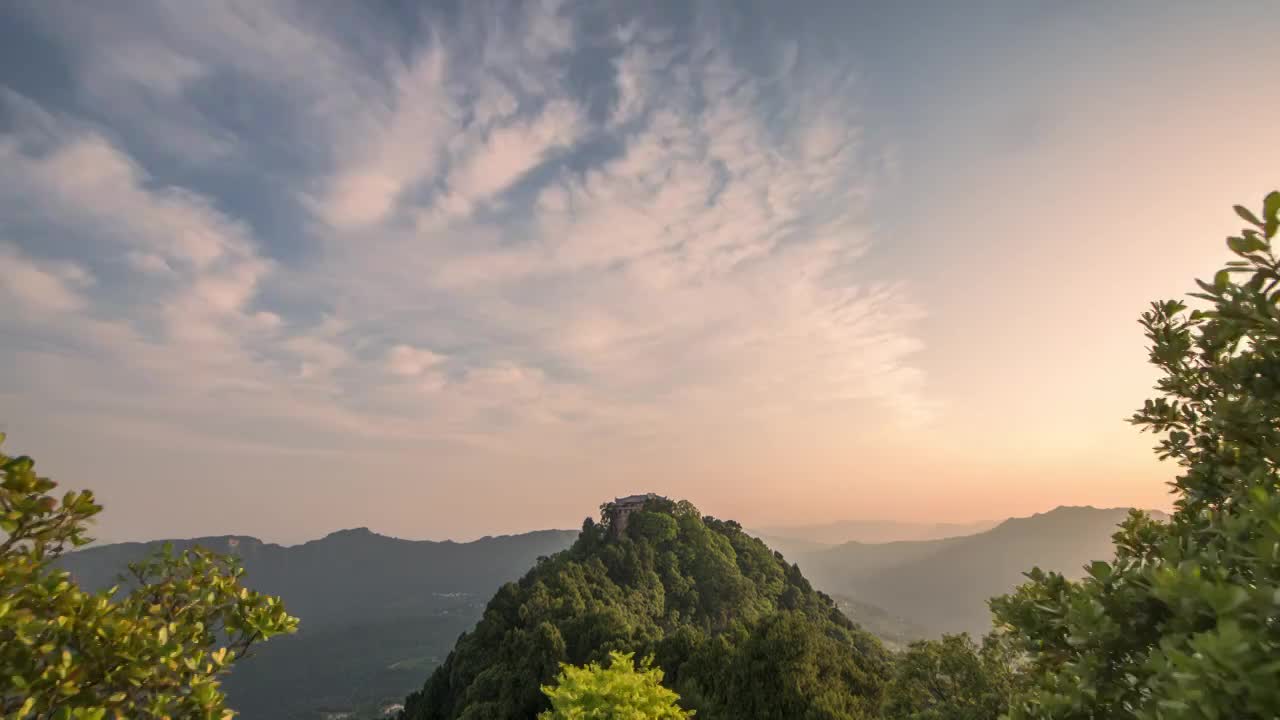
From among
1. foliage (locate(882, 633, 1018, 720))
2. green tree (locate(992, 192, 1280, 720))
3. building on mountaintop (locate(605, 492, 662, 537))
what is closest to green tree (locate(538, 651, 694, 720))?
foliage (locate(882, 633, 1018, 720))

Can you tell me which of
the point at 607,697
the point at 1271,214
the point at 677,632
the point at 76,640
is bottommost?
the point at 677,632

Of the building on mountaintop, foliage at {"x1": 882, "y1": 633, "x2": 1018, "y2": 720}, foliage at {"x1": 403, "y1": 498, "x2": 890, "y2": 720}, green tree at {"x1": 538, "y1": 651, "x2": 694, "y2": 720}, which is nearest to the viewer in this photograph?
foliage at {"x1": 882, "y1": 633, "x2": 1018, "y2": 720}

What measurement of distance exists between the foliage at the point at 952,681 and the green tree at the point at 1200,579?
10820mm

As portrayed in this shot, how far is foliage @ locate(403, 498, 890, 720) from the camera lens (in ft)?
90.5

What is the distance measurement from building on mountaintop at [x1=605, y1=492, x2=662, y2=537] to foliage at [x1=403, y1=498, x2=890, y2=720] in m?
1.15

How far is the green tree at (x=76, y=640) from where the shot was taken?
13.4 feet

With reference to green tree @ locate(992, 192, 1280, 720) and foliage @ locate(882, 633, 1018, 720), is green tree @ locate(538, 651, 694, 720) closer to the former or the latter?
foliage @ locate(882, 633, 1018, 720)

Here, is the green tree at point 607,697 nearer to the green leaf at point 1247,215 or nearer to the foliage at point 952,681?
the foliage at point 952,681

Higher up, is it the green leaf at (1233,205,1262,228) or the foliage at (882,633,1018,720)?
the green leaf at (1233,205,1262,228)

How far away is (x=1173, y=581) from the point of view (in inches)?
161

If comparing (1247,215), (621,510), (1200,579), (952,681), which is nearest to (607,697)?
(952,681)

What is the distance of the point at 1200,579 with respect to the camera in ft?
13.0

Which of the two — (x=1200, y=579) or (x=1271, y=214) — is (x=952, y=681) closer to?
(x=1200, y=579)

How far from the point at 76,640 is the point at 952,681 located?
22.0 metres
